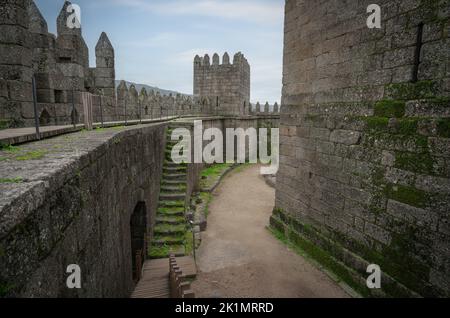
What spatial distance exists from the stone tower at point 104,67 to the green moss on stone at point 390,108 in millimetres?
7740

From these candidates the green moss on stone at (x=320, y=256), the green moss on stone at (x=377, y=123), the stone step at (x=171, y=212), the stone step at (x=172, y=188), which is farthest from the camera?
the stone step at (x=172, y=188)

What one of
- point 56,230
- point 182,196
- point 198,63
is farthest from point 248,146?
point 56,230

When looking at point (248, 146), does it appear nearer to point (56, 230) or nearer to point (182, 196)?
point (182, 196)

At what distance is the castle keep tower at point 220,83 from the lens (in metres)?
24.2

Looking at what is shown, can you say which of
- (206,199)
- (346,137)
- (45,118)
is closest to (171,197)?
(206,199)

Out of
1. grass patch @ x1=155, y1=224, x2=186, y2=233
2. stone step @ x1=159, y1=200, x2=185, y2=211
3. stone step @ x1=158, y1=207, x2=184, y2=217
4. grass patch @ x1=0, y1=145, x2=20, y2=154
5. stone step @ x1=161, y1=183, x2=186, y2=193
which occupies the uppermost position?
grass patch @ x1=0, y1=145, x2=20, y2=154

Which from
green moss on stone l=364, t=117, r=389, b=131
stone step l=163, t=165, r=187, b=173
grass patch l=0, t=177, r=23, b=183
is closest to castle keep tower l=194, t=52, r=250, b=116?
stone step l=163, t=165, r=187, b=173

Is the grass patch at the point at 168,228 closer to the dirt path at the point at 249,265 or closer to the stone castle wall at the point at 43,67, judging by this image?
the dirt path at the point at 249,265

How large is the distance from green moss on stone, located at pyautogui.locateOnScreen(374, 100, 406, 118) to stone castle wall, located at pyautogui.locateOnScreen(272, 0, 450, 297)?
0.06ft

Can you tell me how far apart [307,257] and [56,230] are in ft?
20.0

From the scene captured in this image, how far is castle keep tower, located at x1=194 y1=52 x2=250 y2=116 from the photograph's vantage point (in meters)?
24.2

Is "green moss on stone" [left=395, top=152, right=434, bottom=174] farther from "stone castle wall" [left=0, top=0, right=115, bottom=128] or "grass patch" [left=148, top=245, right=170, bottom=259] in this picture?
"stone castle wall" [left=0, top=0, right=115, bottom=128]

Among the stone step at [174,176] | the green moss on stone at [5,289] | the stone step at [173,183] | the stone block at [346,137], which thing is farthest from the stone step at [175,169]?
the green moss on stone at [5,289]

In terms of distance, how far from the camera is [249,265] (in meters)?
6.44
